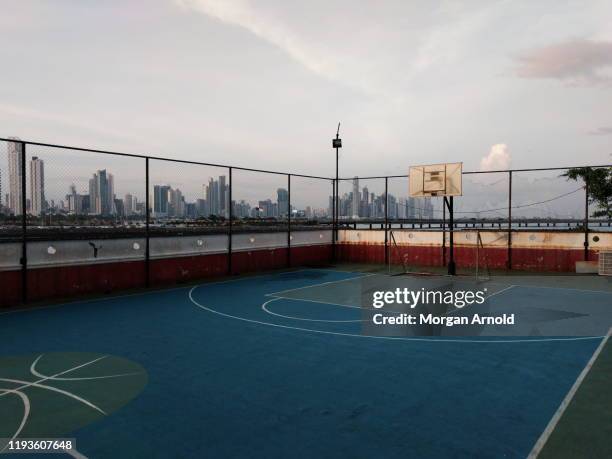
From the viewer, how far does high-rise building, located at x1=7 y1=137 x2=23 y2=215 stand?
12.8 m

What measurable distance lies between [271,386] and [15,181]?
10.8m

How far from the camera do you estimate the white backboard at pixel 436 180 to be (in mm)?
19391

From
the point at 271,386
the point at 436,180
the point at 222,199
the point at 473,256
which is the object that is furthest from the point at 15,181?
the point at 473,256

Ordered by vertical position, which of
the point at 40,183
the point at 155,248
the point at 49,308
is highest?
the point at 40,183

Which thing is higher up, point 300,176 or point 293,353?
point 300,176

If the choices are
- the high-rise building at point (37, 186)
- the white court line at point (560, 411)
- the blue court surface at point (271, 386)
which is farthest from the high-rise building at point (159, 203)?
the white court line at point (560, 411)

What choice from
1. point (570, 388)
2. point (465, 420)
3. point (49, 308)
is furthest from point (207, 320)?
point (570, 388)

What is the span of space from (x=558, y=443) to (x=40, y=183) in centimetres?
1471

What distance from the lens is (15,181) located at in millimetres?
12930

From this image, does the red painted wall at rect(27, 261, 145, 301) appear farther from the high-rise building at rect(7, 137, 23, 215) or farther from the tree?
the tree

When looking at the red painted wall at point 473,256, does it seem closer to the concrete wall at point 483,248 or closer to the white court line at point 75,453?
the concrete wall at point 483,248

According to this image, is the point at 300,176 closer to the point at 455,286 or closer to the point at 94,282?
the point at 455,286

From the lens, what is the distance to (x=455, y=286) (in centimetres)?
1612

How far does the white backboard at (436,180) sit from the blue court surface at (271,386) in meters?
10.3
